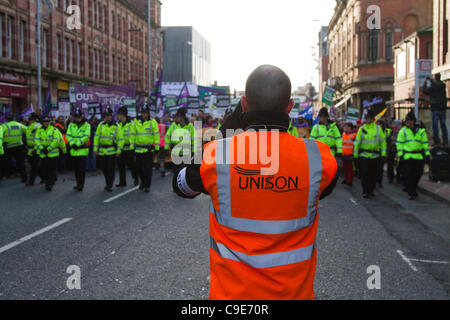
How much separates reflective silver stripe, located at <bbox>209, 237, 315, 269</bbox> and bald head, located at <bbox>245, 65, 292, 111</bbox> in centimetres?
62

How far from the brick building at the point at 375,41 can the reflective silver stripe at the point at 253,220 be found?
127ft

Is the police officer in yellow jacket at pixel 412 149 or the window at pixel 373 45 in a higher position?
the window at pixel 373 45

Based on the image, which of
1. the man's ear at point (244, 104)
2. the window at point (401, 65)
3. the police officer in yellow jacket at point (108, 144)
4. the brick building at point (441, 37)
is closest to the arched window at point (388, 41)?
the window at point (401, 65)

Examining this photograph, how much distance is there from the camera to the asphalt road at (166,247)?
511 centimetres

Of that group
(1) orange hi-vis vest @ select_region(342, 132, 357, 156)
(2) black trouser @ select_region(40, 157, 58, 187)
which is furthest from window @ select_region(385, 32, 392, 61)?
(2) black trouser @ select_region(40, 157, 58, 187)

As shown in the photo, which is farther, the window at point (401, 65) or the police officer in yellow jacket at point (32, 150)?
the window at point (401, 65)

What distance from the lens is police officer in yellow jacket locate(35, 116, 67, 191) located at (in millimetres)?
13297

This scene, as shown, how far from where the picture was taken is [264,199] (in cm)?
221

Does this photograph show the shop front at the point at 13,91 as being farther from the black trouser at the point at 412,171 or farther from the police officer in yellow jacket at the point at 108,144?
the black trouser at the point at 412,171

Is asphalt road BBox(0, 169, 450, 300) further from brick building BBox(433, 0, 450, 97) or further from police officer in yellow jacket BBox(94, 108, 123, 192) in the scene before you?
brick building BBox(433, 0, 450, 97)

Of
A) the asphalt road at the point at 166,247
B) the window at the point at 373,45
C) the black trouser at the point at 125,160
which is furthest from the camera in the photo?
the window at the point at 373,45
